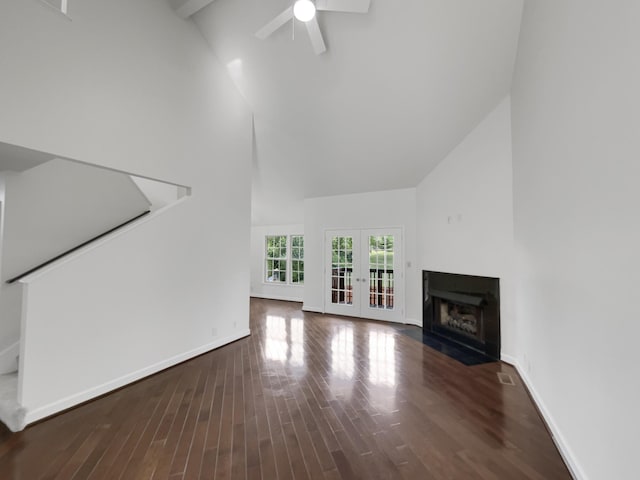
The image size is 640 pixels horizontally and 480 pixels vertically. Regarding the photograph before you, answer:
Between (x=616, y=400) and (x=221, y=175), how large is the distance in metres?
4.62

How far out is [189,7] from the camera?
11.7 feet

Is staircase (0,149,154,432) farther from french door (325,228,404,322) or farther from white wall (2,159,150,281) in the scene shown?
french door (325,228,404,322)

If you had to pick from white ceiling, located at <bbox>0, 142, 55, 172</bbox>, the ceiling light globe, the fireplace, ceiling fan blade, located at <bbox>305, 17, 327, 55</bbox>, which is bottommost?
the fireplace

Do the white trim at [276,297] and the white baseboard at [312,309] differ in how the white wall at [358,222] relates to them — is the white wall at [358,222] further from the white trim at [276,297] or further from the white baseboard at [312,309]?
the white trim at [276,297]

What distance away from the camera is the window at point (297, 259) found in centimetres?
823

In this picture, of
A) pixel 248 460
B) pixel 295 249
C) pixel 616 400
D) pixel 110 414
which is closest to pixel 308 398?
pixel 248 460

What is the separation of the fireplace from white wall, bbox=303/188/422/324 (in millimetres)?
422

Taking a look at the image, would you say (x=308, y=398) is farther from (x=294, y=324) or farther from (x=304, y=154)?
(x=304, y=154)

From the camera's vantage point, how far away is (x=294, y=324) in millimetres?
5652

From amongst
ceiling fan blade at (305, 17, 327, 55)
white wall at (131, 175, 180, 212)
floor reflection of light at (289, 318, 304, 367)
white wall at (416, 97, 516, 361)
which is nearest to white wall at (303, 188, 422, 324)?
white wall at (416, 97, 516, 361)

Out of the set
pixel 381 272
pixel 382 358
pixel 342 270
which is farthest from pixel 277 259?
pixel 382 358

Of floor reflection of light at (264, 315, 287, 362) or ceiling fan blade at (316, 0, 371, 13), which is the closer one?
ceiling fan blade at (316, 0, 371, 13)

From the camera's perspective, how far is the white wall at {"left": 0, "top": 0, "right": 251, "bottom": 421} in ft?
7.78

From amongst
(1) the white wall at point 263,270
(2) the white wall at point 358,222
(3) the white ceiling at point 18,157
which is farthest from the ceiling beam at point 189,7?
(1) the white wall at point 263,270
